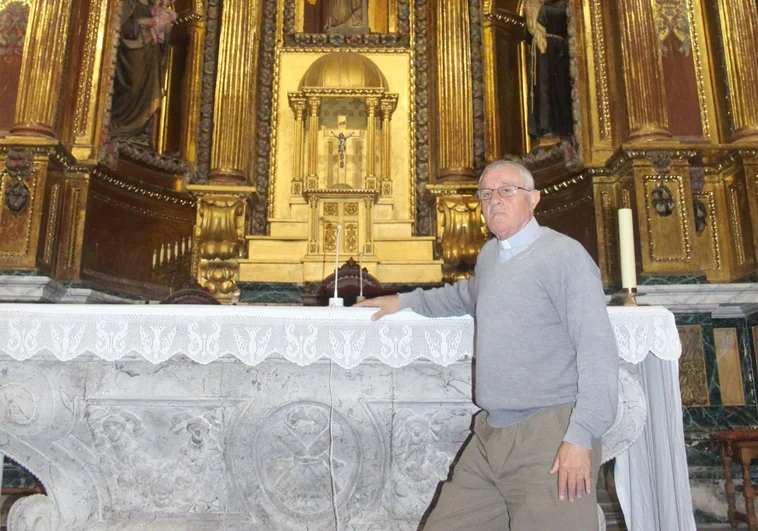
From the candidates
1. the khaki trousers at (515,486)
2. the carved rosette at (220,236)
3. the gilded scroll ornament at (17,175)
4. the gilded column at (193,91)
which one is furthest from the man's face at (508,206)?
the gilded column at (193,91)

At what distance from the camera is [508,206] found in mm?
2135

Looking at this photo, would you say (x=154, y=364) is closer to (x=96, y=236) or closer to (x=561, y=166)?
(x=96, y=236)

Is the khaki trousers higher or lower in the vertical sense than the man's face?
lower

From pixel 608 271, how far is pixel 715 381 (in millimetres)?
1231

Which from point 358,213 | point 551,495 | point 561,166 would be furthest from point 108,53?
point 551,495

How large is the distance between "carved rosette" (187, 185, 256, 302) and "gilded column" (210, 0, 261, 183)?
225mm

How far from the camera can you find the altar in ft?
9.53

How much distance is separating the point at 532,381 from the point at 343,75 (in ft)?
19.7

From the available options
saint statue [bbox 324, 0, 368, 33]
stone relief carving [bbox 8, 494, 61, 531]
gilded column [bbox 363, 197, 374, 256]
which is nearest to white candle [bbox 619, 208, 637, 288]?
stone relief carving [bbox 8, 494, 61, 531]

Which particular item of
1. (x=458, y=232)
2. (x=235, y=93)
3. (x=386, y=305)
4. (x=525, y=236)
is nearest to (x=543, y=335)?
(x=525, y=236)

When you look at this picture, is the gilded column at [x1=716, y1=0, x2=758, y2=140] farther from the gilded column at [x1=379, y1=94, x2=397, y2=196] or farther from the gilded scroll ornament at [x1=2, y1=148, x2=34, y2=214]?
the gilded scroll ornament at [x1=2, y1=148, x2=34, y2=214]

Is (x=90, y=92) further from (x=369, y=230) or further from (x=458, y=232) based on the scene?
(x=458, y=232)

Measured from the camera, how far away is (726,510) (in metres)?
4.25

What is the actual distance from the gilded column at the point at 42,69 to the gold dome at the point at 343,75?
2.53 meters
